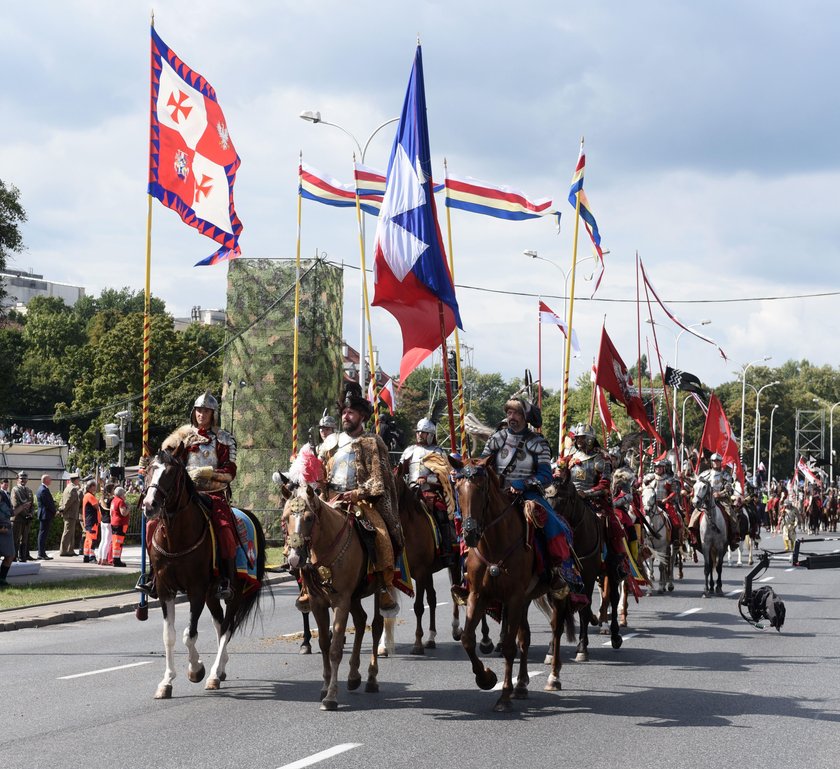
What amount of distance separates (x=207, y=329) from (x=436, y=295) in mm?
77138

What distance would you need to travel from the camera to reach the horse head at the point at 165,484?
998cm

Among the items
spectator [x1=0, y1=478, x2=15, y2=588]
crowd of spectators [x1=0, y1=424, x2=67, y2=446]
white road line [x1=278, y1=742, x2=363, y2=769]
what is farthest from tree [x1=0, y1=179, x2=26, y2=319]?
crowd of spectators [x1=0, y1=424, x2=67, y2=446]

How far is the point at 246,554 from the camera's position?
448 inches

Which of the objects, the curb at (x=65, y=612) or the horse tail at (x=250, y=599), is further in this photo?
the curb at (x=65, y=612)

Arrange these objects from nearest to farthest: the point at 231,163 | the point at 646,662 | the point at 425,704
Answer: the point at 425,704, the point at 646,662, the point at 231,163

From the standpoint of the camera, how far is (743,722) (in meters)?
9.52

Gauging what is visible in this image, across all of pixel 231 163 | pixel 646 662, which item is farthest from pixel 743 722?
pixel 231 163

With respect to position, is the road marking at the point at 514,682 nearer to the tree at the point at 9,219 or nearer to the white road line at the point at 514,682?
the white road line at the point at 514,682

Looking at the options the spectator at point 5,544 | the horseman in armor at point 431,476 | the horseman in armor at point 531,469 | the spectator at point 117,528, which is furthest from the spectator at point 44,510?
the horseman in armor at point 531,469

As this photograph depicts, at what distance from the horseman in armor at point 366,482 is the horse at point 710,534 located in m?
12.1

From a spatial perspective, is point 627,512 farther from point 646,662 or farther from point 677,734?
point 677,734

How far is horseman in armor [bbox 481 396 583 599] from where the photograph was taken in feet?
35.8

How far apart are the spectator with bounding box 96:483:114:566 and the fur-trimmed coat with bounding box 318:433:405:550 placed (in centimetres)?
1669

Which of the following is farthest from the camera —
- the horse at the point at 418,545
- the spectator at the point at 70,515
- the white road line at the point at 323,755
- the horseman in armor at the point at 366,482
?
the spectator at the point at 70,515
